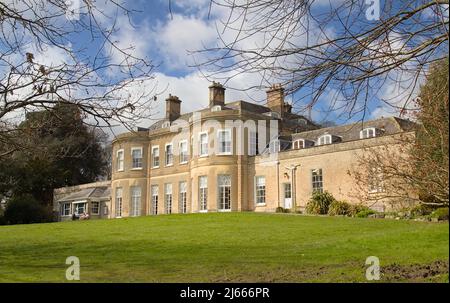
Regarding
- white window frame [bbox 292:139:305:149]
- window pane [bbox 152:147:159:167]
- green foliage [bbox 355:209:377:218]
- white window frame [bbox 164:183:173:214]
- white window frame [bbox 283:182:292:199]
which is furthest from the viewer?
window pane [bbox 152:147:159:167]

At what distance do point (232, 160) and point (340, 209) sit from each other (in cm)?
1074

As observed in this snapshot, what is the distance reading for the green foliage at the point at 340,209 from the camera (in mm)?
27344

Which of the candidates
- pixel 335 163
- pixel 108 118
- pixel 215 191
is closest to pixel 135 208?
pixel 215 191

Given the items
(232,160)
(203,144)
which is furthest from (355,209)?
(203,144)

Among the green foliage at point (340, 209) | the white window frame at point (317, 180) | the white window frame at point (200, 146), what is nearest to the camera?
the green foliage at point (340, 209)

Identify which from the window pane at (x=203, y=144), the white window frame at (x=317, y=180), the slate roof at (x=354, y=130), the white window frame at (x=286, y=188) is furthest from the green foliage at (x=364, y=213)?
the window pane at (x=203, y=144)

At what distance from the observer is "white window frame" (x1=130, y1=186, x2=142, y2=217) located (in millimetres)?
44344

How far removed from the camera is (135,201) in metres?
44.5

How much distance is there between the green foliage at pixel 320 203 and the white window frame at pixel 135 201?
19.3m

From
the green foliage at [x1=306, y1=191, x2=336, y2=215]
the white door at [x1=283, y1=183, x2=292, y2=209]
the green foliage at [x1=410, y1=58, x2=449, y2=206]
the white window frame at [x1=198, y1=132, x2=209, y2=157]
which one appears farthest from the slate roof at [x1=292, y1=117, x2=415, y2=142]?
the green foliage at [x1=410, y1=58, x2=449, y2=206]

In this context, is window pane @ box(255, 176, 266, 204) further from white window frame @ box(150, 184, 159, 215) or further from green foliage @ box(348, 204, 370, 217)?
white window frame @ box(150, 184, 159, 215)

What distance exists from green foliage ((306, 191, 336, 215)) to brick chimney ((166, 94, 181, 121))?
19.4m

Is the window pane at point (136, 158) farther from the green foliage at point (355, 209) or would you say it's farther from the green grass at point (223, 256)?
the green grass at point (223, 256)
